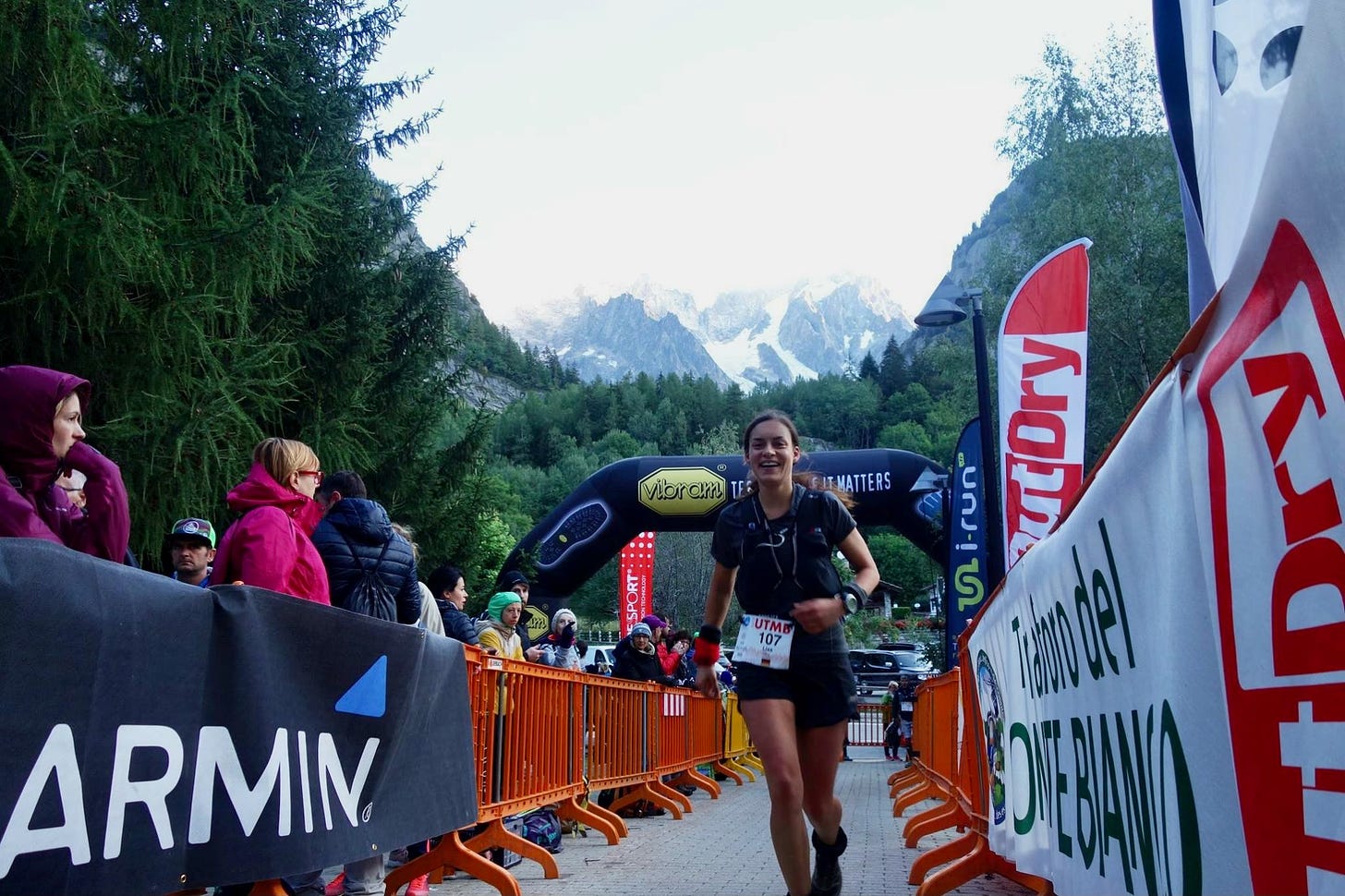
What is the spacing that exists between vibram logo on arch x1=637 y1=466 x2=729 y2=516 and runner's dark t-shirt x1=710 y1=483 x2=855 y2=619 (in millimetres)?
17039

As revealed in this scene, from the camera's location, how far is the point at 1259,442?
6.01 feet

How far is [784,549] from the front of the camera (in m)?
5.05

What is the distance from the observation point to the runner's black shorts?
4.87 m

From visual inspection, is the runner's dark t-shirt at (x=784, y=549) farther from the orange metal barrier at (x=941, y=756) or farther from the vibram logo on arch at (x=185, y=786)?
the orange metal barrier at (x=941, y=756)

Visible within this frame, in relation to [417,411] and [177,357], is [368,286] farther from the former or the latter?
[177,357]

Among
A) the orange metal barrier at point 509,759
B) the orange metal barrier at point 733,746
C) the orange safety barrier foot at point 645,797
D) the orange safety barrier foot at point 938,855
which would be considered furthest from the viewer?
the orange metal barrier at point 733,746

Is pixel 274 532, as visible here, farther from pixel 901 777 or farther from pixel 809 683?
pixel 901 777

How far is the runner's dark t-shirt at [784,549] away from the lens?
5.00 m

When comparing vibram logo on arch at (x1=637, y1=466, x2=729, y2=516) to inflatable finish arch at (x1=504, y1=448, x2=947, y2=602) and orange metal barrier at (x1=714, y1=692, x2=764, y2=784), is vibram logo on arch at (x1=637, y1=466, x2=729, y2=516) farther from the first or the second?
orange metal barrier at (x1=714, y1=692, x2=764, y2=784)

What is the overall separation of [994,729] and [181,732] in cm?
396

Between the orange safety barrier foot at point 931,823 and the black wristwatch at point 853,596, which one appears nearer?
the black wristwatch at point 853,596

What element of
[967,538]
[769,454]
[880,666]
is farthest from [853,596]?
[880,666]

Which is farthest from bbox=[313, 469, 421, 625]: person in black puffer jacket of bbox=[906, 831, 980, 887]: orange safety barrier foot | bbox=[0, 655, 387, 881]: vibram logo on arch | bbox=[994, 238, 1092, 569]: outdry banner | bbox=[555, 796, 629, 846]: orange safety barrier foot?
Result: bbox=[994, 238, 1092, 569]: outdry banner

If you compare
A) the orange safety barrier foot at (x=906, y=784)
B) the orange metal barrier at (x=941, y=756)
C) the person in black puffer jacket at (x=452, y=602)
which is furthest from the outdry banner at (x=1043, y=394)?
the orange safety barrier foot at (x=906, y=784)
